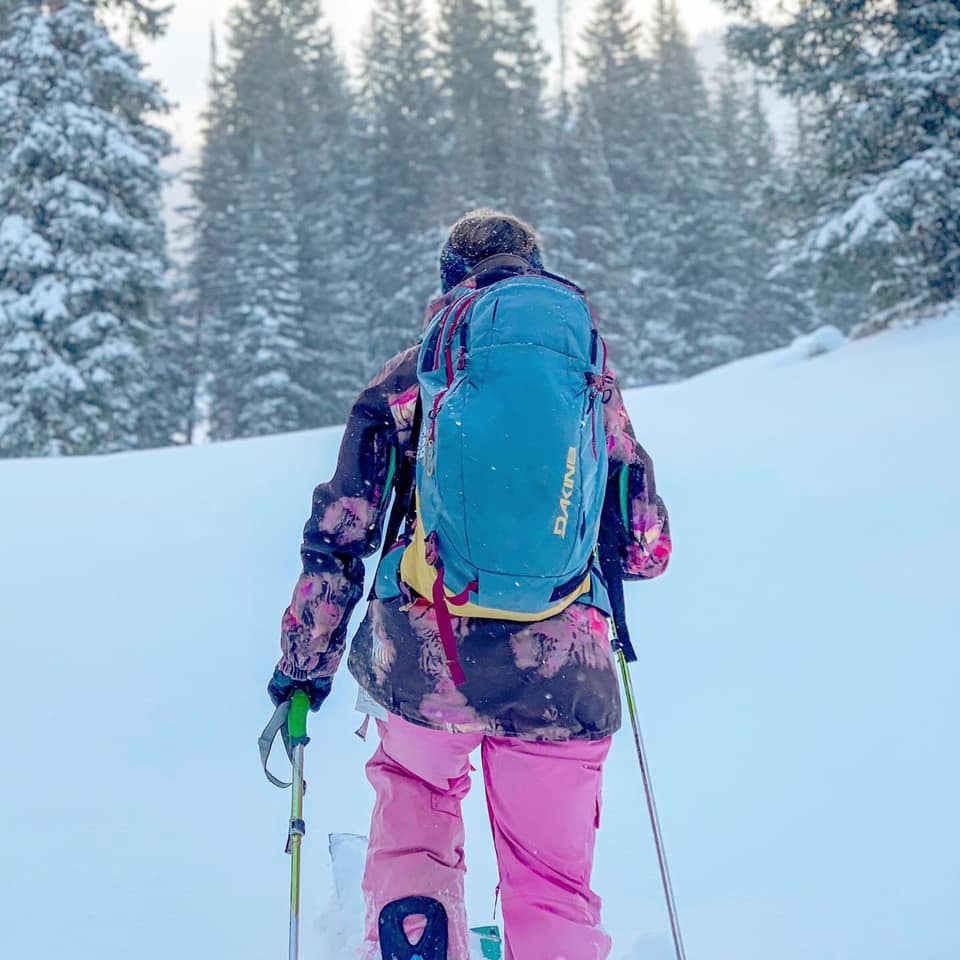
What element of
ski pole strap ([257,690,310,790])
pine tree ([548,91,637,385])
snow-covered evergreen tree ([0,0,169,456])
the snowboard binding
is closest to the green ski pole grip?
ski pole strap ([257,690,310,790])

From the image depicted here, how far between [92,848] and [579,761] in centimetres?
229

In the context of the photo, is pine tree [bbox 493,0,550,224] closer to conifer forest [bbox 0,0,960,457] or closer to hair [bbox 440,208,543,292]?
conifer forest [bbox 0,0,960,457]

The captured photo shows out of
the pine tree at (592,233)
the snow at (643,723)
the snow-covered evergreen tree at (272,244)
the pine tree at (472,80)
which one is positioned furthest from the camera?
the pine tree at (472,80)

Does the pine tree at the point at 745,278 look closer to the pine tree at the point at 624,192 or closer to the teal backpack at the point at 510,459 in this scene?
the pine tree at the point at 624,192

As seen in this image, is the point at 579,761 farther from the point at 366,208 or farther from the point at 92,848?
the point at 366,208

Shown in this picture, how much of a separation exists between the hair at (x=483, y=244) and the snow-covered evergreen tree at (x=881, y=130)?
11.3 metres

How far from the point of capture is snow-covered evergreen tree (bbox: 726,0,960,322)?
1176 cm

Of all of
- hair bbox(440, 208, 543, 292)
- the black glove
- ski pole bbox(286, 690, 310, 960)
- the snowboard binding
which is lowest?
the snowboard binding

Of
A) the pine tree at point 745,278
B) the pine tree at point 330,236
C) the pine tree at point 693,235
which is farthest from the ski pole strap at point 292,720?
the pine tree at point 745,278

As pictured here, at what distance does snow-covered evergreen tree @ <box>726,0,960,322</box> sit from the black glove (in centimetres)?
1178

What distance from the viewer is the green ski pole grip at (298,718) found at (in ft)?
6.98

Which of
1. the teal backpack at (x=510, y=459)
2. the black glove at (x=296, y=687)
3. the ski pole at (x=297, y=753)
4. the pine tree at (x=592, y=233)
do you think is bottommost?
the ski pole at (x=297, y=753)

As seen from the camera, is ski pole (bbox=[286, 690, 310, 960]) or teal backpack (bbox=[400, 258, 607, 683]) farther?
ski pole (bbox=[286, 690, 310, 960])

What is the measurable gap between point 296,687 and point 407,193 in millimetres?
31845
